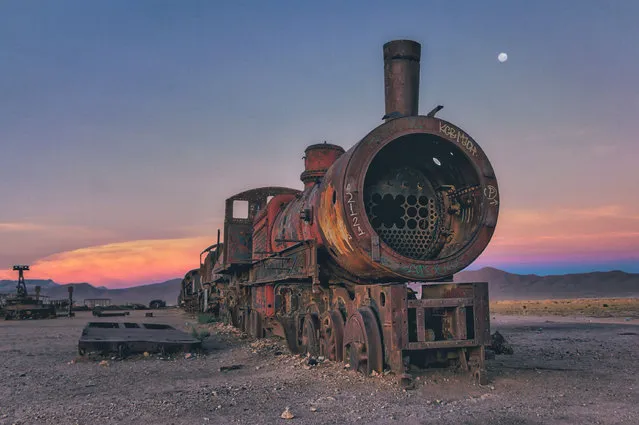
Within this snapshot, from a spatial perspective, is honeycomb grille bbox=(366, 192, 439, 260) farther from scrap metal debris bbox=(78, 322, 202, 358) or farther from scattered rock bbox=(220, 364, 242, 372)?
scrap metal debris bbox=(78, 322, 202, 358)

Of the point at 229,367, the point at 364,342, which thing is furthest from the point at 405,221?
the point at 229,367

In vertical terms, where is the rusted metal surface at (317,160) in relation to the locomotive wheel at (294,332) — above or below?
above

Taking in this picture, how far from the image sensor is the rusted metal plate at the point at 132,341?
9344mm

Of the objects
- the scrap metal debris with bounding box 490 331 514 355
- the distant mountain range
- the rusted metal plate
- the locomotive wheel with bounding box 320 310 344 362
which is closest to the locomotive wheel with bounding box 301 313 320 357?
the locomotive wheel with bounding box 320 310 344 362

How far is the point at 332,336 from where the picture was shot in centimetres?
740

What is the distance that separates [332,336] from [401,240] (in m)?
1.75

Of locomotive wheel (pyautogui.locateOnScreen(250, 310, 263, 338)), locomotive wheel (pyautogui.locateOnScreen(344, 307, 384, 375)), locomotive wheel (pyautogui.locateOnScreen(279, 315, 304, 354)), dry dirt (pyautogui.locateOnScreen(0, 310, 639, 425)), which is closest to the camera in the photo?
dry dirt (pyautogui.locateOnScreen(0, 310, 639, 425))

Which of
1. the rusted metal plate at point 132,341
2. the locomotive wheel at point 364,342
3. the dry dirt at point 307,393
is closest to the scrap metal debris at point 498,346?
the dry dirt at point 307,393

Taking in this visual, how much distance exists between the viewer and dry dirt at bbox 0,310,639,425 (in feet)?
16.1

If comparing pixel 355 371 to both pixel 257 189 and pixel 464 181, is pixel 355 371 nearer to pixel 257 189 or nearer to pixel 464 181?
pixel 464 181

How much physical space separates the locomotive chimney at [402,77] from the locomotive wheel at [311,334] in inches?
132

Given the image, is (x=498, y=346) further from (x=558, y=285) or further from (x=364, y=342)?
(x=558, y=285)

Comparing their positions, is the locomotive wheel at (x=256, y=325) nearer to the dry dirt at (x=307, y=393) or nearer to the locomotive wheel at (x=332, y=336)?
the dry dirt at (x=307, y=393)

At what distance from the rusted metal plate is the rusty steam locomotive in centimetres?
306
